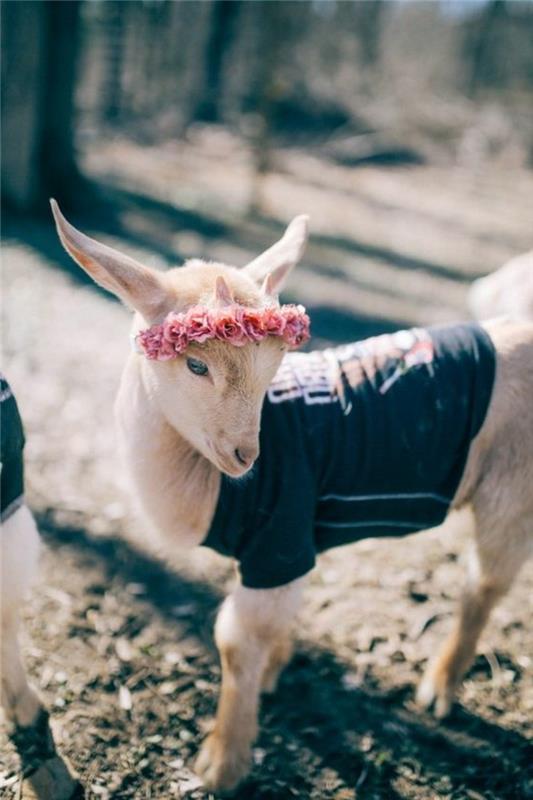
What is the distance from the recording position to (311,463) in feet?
9.77

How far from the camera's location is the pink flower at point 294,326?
2549 mm

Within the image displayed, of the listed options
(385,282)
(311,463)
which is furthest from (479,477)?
(385,282)

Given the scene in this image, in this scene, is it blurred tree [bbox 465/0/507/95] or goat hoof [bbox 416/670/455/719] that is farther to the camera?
blurred tree [bbox 465/0/507/95]

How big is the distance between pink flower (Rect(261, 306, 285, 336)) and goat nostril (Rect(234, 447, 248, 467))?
0.43 meters

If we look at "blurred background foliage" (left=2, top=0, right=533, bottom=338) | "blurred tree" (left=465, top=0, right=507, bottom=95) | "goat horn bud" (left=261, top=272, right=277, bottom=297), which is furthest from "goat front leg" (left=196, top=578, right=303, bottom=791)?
"blurred tree" (left=465, top=0, right=507, bottom=95)

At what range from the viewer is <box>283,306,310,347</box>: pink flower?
8.36ft

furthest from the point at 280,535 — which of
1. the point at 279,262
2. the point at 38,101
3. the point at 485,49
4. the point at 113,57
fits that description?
the point at 485,49

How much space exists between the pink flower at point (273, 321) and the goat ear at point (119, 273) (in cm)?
42

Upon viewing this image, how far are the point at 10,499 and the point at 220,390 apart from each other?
941 mm

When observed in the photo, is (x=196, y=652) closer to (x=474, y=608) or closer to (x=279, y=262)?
(x=474, y=608)

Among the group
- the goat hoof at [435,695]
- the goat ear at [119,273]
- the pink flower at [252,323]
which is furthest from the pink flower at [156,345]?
the goat hoof at [435,695]

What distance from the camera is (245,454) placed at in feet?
8.27

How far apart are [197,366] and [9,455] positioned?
2.56ft

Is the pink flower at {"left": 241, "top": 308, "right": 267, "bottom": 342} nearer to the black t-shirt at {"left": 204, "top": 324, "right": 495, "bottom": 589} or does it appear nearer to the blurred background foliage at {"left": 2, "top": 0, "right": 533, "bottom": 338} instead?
the black t-shirt at {"left": 204, "top": 324, "right": 495, "bottom": 589}
